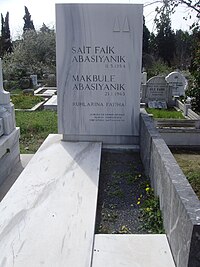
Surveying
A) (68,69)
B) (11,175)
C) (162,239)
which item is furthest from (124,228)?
(68,69)

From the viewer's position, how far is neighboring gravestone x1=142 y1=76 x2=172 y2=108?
466 inches

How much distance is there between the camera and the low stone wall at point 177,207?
189cm

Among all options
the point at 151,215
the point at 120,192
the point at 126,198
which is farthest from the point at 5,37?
the point at 151,215

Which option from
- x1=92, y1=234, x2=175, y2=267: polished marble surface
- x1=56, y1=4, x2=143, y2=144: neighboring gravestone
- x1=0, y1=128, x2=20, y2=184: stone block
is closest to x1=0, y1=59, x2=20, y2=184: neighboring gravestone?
x1=0, y1=128, x2=20, y2=184: stone block

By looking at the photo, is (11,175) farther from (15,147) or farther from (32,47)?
(32,47)

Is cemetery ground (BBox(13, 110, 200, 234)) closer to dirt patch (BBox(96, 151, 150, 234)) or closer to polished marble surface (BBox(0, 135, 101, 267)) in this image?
A: dirt patch (BBox(96, 151, 150, 234))

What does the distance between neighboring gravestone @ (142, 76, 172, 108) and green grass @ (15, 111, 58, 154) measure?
4011 millimetres

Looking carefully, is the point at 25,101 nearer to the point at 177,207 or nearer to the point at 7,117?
the point at 7,117

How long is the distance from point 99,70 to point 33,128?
11.7 feet

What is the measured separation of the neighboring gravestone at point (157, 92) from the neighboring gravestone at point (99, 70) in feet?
23.2

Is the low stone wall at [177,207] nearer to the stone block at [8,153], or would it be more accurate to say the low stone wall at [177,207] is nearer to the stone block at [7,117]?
the stone block at [8,153]

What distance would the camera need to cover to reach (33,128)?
25.3 ft

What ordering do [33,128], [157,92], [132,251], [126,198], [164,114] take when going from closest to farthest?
[132,251]
[126,198]
[33,128]
[164,114]
[157,92]

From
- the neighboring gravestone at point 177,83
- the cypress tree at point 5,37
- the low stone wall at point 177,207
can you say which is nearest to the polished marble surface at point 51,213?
the low stone wall at point 177,207
